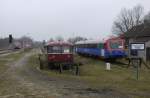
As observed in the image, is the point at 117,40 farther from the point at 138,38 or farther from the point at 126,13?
the point at 126,13

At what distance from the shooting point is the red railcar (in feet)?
95.8

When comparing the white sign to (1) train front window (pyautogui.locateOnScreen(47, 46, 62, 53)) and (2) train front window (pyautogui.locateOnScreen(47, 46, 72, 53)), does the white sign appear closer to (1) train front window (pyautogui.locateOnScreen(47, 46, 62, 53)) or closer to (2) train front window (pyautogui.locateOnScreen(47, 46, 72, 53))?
(2) train front window (pyautogui.locateOnScreen(47, 46, 72, 53))

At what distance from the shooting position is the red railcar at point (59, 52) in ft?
95.8

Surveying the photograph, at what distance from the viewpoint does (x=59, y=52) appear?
29.6 metres

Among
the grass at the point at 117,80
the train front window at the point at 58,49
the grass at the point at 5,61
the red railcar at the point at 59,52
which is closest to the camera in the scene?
the grass at the point at 117,80

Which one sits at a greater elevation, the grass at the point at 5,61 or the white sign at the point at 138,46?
the white sign at the point at 138,46

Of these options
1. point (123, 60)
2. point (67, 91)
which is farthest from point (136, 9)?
point (67, 91)

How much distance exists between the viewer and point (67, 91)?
13.4 metres

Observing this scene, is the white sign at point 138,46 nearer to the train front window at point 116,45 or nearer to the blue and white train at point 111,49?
the blue and white train at point 111,49

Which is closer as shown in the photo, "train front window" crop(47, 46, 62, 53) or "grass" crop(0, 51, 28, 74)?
"grass" crop(0, 51, 28, 74)

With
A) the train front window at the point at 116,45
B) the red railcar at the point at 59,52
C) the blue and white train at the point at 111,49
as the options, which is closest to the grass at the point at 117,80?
the red railcar at the point at 59,52

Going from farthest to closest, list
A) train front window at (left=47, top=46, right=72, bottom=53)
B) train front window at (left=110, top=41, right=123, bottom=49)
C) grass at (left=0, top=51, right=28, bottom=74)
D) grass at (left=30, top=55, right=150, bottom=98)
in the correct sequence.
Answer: train front window at (left=110, top=41, right=123, bottom=49) → train front window at (left=47, top=46, right=72, bottom=53) → grass at (left=0, top=51, right=28, bottom=74) → grass at (left=30, top=55, right=150, bottom=98)

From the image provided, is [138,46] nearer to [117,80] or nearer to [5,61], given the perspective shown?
[117,80]

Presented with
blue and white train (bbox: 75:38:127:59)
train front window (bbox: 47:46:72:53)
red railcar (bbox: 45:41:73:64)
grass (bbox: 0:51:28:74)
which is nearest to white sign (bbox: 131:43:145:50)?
grass (bbox: 0:51:28:74)
